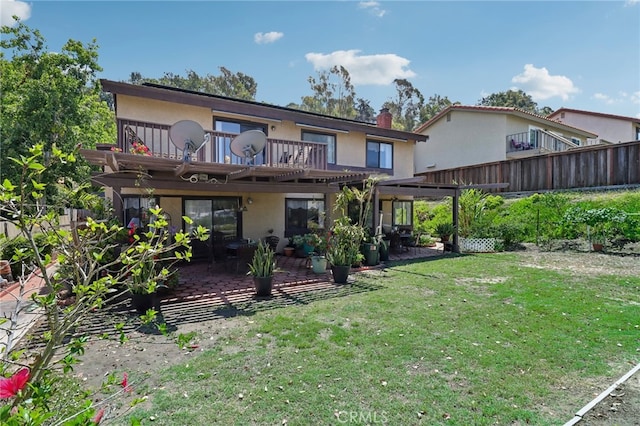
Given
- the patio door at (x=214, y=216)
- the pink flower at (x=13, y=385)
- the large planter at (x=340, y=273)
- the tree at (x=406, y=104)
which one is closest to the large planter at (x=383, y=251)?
the large planter at (x=340, y=273)

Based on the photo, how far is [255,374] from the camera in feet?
12.8

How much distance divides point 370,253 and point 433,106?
135 ft

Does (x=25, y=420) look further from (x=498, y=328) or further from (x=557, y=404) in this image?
(x=498, y=328)

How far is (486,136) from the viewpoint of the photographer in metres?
22.3

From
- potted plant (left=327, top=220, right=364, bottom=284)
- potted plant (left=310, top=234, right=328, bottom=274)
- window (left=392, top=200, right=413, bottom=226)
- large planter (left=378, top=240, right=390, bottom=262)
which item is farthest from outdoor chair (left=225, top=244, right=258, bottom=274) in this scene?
window (left=392, top=200, right=413, bottom=226)

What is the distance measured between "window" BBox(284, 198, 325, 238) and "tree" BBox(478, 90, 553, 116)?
42.6 m

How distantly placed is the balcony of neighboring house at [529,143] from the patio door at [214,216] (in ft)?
60.8

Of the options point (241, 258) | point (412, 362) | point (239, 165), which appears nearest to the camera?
point (412, 362)

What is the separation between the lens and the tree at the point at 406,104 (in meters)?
44.5

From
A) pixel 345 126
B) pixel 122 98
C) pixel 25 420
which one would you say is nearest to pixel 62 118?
pixel 122 98

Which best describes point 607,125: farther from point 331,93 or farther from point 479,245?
point 331,93

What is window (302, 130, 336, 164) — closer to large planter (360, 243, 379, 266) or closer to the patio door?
the patio door

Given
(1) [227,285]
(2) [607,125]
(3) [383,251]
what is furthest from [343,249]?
(2) [607,125]

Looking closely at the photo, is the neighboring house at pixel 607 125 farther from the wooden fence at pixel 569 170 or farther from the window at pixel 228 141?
the window at pixel 228 141
